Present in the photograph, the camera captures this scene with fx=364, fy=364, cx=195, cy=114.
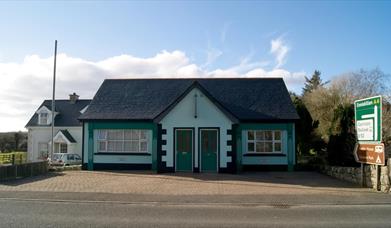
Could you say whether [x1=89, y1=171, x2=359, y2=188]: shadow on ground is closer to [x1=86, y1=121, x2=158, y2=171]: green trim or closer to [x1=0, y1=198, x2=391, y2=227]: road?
[x1=86, y1=121, x2=158, y2=171]: green trim

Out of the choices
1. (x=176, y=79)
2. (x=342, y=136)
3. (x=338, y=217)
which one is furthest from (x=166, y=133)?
(x=338, y=217)

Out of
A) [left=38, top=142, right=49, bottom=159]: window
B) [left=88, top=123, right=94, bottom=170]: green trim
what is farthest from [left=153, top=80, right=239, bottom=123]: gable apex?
[left=38, top=142, right=49, bottom=159]: window

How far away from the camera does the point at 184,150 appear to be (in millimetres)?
21781

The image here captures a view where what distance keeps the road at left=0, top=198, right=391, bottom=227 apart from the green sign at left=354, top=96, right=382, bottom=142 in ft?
13.9

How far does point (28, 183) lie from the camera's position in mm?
17250

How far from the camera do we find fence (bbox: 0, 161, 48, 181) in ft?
60.2

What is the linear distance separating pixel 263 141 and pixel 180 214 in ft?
46.2

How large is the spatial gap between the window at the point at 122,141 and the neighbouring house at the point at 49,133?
54.5ft

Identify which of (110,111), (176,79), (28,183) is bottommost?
(28,183)

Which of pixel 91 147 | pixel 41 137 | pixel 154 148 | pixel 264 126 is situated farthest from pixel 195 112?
pixel 41 137

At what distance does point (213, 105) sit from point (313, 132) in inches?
476

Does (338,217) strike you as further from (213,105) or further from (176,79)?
(176,79)

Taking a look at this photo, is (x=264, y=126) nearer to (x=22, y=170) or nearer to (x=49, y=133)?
(x=22, y=170)

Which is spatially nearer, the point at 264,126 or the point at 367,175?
the point at 367,175
